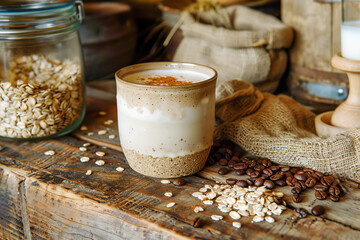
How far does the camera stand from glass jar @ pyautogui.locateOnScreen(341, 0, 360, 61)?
0.97 meters

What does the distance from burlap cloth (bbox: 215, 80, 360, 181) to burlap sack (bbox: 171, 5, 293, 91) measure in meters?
0.24

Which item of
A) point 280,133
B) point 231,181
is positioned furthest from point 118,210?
point 280,133

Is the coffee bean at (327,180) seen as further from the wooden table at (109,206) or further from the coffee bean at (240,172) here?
the coffee bean at (240,172)

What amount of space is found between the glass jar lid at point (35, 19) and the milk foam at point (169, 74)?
0.29 metres

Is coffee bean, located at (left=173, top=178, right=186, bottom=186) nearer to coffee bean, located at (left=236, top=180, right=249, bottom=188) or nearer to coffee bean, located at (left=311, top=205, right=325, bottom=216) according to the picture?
coffee bean, located at (left=236, top=180, right=249, bottom=188)

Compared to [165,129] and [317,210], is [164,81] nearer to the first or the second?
[165,129]

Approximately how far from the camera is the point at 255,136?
3.30 ft

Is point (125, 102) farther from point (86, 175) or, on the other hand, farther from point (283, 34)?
point (283, 34)

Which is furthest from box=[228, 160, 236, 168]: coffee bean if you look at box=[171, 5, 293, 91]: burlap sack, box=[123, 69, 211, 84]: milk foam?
box=[171, 5, 293, 91]: burlap sack

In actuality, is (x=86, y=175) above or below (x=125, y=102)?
below

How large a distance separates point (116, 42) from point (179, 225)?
101 centimetres

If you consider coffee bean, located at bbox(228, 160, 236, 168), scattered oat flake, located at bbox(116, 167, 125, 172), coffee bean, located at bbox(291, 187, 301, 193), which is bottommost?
coffee bean, located at bbox(291, 187, 301, 193)

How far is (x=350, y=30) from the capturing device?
979 mm

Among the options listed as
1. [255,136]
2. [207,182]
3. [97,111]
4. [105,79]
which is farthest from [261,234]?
→ [105,79]
